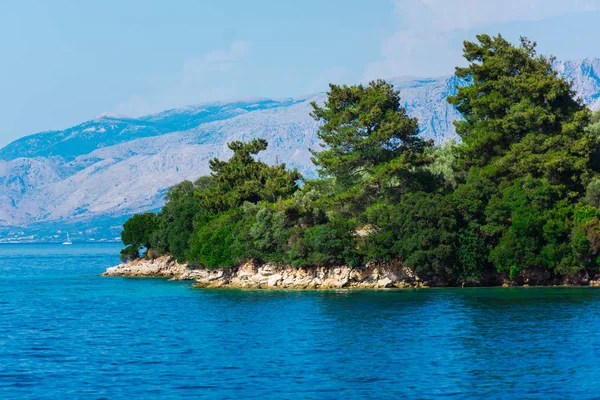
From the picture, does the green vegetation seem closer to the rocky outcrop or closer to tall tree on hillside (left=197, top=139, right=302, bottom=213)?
tall tree on hillside (left=197, top=139, right=302, bottom=213)

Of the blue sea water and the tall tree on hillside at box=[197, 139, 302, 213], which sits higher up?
the tall tree on hillside at box=[197, 139, 302, 213]

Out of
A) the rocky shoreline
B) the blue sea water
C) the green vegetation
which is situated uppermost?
the green vegetation

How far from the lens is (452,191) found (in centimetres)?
8062

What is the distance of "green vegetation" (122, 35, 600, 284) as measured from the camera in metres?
69.1

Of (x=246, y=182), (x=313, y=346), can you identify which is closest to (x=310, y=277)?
(x=246, y=182)

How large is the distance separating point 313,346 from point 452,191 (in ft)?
132

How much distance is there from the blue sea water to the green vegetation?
3767mm

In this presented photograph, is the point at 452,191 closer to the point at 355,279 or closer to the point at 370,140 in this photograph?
the point at 370,140

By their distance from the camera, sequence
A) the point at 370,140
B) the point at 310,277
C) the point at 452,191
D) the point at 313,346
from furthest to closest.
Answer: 1. the point at 452,191
2. the point at 370,140
3. the point at 310,277
4. the point at 313,346

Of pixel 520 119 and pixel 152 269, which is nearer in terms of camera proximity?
pixel 520 119

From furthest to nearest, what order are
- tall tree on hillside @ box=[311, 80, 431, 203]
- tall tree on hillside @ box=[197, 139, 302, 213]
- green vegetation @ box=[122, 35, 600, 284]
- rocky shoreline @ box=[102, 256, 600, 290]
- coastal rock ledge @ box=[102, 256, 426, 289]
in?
tall tree on hillside @ box=[197, 139, 302, 213] → tall tree on hillside @ box=[311, 80, 431, 203] → coastal rock ledge @ box=[102, 256, 426, 289] → rocky shoreline @ box=[102, 256, 600, 290] → green vegetation @ box=[122, 35, 600, 284]

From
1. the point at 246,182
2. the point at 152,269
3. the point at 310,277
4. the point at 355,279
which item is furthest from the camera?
the point at 152,269

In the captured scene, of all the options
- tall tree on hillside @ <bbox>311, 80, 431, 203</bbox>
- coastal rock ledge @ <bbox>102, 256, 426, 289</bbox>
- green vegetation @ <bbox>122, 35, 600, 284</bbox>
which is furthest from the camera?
tall tree on hillside @ <bbox>311, 80, 431, 203</bbox>

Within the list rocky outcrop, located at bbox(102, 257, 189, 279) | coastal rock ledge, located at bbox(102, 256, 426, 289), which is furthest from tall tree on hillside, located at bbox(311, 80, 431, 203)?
rocky outcrop, located at bbox(102, 257, 189, 279)
